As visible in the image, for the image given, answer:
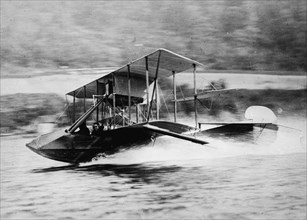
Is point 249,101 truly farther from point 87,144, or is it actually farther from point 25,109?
point 25,109

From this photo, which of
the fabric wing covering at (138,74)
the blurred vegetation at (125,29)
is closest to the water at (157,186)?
the fabric wing covering at (138,74)

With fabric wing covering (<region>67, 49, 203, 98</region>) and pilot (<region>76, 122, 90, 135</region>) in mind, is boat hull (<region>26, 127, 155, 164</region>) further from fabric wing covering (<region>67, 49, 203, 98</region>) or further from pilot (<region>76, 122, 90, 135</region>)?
fabric wing covering (<region>67, 49, 203, 98</region>)

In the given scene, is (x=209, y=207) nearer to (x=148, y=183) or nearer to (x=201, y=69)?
(x=148, y=183)

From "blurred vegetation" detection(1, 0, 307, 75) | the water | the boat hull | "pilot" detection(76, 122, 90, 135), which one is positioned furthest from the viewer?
"pilot" detection(76, 122, 90, 135)

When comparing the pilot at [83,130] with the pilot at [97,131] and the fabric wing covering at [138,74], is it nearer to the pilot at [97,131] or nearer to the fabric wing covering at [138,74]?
the pilot at [97,131]

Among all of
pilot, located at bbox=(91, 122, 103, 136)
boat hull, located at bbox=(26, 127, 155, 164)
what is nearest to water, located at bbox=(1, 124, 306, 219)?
boat hull, located at bbox=(26, 127, 155, 164)

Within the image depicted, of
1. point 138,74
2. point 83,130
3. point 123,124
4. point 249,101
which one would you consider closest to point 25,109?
point 83,130

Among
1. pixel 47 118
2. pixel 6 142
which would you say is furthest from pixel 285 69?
pixel 6 142
